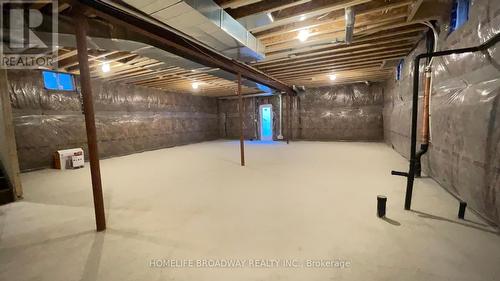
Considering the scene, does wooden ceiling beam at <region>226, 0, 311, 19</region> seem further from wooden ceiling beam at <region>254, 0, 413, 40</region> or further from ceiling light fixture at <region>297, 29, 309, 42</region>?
ceiling light fixture at <region>297, 29, 309, 42</region>

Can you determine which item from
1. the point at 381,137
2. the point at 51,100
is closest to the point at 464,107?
the point at 381,137

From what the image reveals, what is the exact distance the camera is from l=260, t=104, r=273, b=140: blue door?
8945 mm

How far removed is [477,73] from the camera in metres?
1.80

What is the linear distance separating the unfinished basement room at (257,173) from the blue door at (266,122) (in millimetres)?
4470

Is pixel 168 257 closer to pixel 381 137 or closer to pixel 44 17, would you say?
pixel 44 17

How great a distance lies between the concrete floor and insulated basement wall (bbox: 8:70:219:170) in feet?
6.17

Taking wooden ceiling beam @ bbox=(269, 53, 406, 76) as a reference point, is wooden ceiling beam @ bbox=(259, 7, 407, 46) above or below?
above

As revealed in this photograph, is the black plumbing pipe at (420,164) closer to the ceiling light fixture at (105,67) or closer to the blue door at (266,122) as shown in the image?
the ceiling light fixture at (105,67)

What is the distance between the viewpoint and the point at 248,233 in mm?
1646

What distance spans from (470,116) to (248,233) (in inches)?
87.7

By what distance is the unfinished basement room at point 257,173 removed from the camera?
4.44 feet

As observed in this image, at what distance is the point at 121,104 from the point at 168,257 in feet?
18.8

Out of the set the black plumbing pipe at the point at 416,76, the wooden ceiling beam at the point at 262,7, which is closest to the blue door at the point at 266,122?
the wooden ceiling beam at the point at 262,7

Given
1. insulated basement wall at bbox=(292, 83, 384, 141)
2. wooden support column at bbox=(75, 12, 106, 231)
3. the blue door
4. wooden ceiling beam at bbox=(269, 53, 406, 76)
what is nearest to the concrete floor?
wooden support column at bbox=(75, 12, 106, 231)
